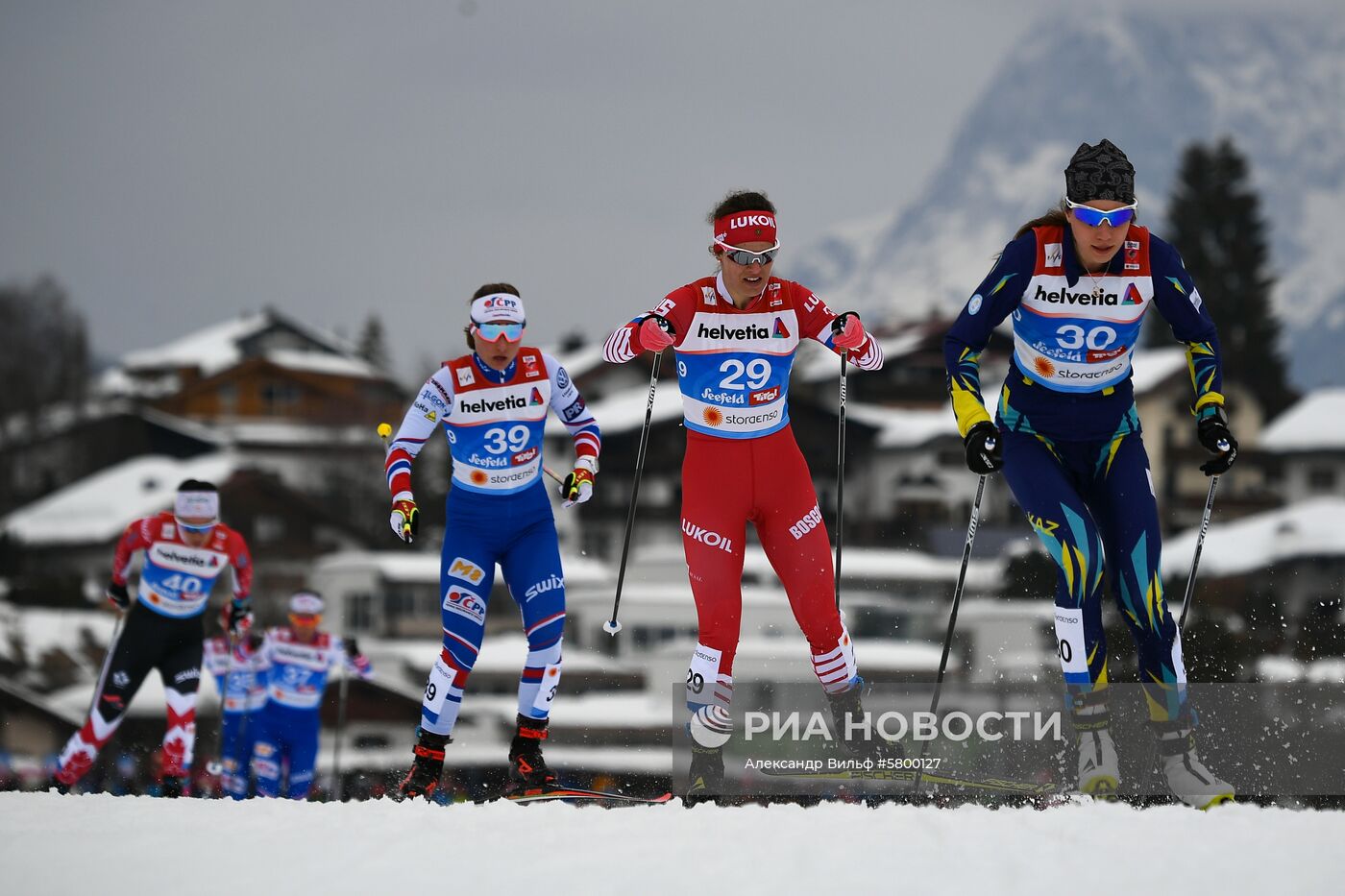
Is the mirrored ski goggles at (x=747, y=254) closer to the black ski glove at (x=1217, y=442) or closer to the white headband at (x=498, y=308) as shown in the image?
the white headband at (x=498, y=308)

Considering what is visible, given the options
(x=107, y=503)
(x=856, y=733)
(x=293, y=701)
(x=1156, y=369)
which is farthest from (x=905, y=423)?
(x=856, y=733)

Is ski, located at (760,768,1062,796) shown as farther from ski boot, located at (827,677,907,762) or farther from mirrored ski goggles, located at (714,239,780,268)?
mirrored ski goggles, located at (714,239,780,268)

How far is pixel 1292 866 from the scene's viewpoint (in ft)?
16.2

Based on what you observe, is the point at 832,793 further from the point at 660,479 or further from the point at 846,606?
the point at 660,479

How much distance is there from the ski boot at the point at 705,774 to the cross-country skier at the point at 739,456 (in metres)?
0.25

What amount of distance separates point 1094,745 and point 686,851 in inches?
79.1

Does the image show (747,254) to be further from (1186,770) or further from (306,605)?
(306,605)

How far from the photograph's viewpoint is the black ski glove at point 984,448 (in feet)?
20.9

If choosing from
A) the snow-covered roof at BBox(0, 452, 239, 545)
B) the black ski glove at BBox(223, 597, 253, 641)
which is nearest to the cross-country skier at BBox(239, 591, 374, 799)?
A: the black ski glove at BBox(223, 597, 253, 641)

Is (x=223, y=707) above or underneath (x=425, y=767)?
above

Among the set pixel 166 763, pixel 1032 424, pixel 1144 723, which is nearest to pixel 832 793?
pixel 1144 723

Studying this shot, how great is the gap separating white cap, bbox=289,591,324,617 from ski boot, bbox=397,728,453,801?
5753 mm

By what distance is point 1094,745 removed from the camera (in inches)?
250

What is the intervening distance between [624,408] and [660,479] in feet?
11.1
